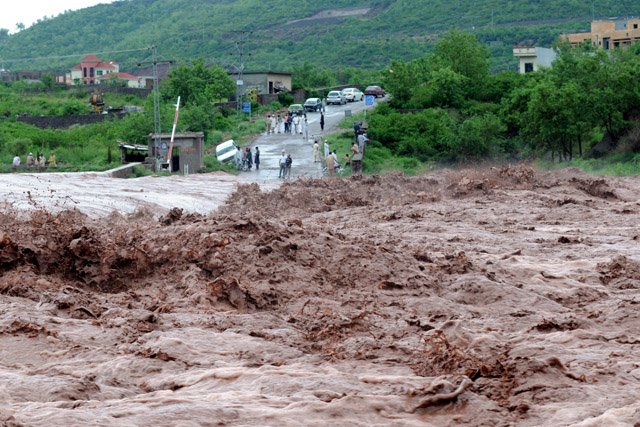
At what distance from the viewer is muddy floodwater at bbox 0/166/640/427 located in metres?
6.23

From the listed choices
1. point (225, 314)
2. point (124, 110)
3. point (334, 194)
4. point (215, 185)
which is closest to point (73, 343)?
point (225, 314)

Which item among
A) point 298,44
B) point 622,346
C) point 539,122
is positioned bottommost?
point 622,346

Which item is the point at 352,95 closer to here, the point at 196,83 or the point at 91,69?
the point at 196,83

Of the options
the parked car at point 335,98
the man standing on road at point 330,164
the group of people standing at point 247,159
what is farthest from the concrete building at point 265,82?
the man standing on road at point 330,164

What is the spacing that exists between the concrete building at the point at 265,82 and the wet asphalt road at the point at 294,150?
9.04 meters

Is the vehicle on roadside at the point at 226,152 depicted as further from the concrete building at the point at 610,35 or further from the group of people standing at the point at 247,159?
the concrete building at the point at 610,35

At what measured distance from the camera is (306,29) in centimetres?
12419

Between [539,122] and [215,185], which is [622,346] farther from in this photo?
[539,122]

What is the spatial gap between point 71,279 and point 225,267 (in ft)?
6.90

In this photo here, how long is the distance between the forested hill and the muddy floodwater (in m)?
76.1

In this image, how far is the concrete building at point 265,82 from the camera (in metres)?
60.4

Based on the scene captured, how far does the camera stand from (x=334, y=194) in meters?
23.1

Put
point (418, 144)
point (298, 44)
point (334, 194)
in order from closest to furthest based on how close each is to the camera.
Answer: point (334, 194) < point (418, 144) < point (298, 44)

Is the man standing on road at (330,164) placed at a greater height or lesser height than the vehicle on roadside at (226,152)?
lesser
